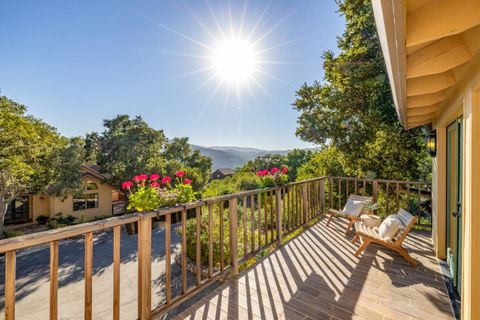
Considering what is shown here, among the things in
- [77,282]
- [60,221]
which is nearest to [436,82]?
[77,282]

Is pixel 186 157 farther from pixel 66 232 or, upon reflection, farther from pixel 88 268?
pixel 66 232

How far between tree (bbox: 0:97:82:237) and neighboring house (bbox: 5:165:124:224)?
1.33 meters

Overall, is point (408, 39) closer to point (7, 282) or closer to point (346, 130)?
point (7, 282)

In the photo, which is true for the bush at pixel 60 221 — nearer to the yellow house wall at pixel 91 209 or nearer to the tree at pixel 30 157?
the yellow house wall at pixel 91 209

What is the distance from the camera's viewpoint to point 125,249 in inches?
412

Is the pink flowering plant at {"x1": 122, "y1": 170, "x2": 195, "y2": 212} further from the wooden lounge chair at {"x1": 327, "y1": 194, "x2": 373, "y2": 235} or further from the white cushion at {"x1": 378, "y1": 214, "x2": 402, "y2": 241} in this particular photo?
the wooden lounge chair at {"x1": 327, "y1": 194, "x2": 373, "y2": 235}

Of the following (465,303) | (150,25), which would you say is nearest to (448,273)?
(465,303)

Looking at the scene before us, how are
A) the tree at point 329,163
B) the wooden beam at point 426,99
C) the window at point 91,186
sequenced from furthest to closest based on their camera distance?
1. the window at point 91,186
2. the tree at point 329,163
3. the wooden beam at point 426,99

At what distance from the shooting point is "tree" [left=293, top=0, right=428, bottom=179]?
19.6 feet

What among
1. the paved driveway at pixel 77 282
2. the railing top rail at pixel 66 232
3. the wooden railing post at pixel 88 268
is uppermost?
the railing top rail at pixel 66 232

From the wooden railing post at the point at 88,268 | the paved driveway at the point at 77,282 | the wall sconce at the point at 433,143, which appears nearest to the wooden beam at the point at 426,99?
the wall sconce at the point at 433,143

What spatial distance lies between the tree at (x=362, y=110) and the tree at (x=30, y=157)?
1318 centimetres

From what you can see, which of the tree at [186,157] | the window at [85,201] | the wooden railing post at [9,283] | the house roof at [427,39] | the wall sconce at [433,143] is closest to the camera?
the house roof at [427,39]

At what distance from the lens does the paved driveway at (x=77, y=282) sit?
5910 mm
